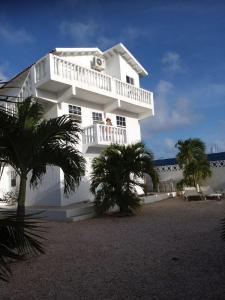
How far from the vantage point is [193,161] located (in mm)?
18266

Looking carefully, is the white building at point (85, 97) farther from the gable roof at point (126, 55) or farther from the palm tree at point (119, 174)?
the palm tree at point (119, 174)

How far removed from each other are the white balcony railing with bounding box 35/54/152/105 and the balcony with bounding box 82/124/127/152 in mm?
2309

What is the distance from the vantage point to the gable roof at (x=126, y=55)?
20.4 m

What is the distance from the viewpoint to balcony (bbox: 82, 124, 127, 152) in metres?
16.1

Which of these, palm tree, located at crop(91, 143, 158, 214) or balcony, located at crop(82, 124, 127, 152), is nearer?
palm tree, located at crop(91, 143, 158, 214)

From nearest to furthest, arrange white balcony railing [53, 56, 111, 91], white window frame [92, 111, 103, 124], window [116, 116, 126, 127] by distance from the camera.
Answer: white balcony railing [53, 56, 111, 91] → white window frame [92, 111, 103, 124] → window [116, 116, 126, 127]

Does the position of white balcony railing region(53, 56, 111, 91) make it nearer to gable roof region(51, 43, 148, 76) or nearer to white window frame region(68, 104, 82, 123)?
white window frame region(68, 104, 82, 123)

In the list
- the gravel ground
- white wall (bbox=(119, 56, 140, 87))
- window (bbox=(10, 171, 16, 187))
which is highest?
white wall (bbox=(119, 56, 140, 87))

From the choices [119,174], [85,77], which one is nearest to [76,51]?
[85,77]

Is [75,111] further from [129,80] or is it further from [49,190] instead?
[129,80]

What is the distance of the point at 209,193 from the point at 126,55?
1075 cm

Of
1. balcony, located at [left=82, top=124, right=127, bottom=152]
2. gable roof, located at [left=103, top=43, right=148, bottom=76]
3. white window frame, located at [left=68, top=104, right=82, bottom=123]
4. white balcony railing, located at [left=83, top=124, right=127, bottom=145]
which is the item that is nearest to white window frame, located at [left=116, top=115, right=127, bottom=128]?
white balcony railing, located at [left=83, top=124, right=127, bottom=145]

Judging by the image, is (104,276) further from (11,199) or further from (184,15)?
(11,199)

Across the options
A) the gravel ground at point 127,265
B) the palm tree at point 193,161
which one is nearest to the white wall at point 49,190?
the gravel ground at point 127,265
